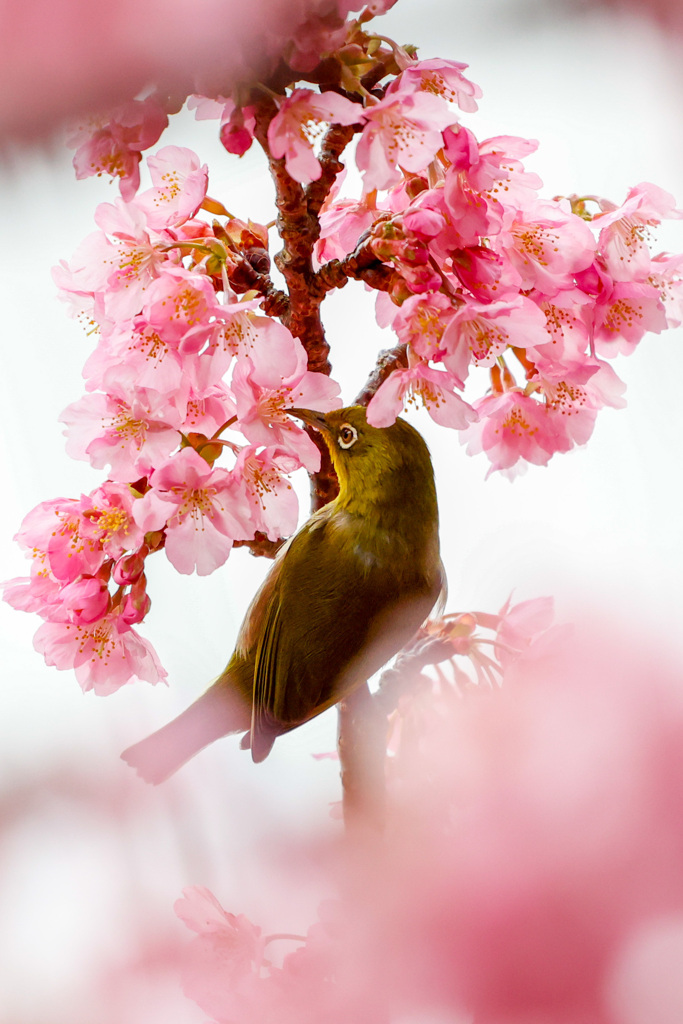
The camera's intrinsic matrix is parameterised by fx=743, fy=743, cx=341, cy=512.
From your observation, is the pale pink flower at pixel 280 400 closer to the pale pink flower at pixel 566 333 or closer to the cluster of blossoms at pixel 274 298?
the cluster of blossoms at pixel 274 298

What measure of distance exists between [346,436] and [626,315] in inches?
6.2

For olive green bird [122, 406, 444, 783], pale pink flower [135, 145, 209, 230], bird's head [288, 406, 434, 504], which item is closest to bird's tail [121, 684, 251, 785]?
olive green bird [122, 406, 444, 783]

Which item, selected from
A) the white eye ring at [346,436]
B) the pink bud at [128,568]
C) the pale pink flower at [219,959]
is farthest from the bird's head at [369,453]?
the pale pink flower at [219,959]

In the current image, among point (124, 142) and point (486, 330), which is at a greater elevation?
point (124, 142)

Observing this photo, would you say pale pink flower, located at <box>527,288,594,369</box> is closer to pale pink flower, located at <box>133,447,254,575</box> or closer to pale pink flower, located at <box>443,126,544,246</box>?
pale pink flower, located at <box>443,126,544,246</box>

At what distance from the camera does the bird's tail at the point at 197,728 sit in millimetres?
387

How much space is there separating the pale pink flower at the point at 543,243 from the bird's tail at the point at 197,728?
0.83 feet

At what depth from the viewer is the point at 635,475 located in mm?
509

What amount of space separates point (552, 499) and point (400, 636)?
17cm

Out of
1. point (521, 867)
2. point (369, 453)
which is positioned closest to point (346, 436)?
point (369, 453)

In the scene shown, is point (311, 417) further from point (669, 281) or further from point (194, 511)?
point (669, 281)

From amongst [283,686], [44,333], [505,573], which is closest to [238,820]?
[283,686]

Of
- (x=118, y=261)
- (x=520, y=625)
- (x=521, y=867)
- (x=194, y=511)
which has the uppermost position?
(x=118, y=261)

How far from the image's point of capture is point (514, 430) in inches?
16.4
